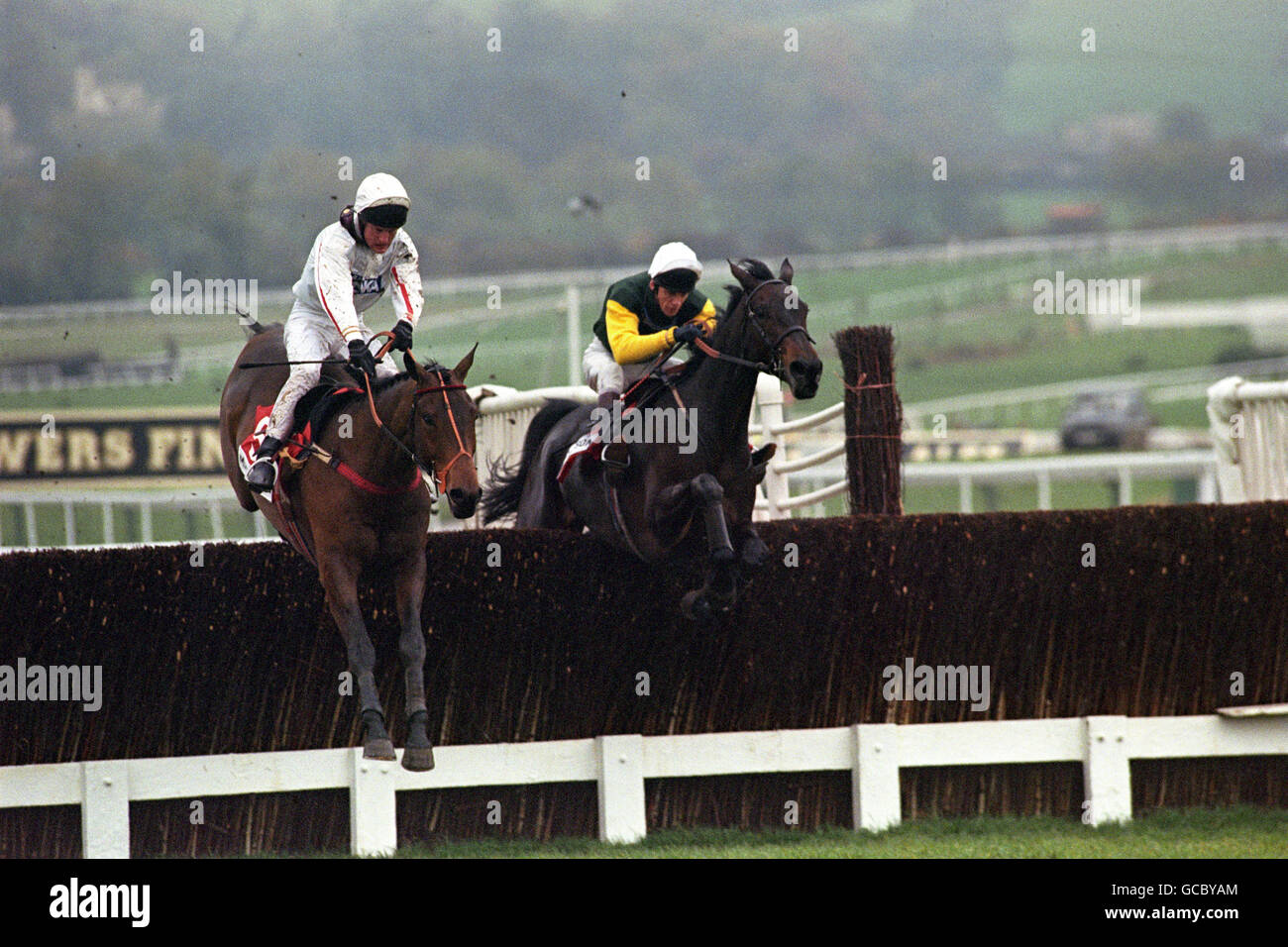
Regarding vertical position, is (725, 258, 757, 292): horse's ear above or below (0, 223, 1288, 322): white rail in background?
below

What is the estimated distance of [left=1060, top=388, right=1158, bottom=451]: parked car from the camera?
49.5 metres

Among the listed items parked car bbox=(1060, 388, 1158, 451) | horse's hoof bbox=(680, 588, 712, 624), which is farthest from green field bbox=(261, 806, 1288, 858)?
parked car bbox=(1060, 388, 1158, 451)

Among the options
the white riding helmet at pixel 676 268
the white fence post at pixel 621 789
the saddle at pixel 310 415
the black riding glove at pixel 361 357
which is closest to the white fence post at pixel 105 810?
the saddle at pixel 310 415

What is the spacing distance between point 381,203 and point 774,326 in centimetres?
169

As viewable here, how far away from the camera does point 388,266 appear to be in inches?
297

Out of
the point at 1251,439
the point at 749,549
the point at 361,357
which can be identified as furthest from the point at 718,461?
the point at 1251,439

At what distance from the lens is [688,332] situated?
7.76m

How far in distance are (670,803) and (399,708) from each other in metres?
1.27

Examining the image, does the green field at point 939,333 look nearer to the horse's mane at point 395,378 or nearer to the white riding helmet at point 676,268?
the white riding helmet at point 676,268

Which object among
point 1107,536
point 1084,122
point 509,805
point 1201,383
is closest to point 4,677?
point 509,805

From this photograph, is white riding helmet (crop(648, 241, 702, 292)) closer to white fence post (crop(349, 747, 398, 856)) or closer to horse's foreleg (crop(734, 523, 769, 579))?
horse's foreleg (crop(734, 523, 769, 579))

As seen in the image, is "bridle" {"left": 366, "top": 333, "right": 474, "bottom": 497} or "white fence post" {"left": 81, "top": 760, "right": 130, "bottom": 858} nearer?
"bridle" {"left": 366, "top": 333, "right": 474, "bottom": 497}

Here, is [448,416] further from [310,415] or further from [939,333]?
[939,333]

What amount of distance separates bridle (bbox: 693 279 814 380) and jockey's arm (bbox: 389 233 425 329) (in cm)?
125
